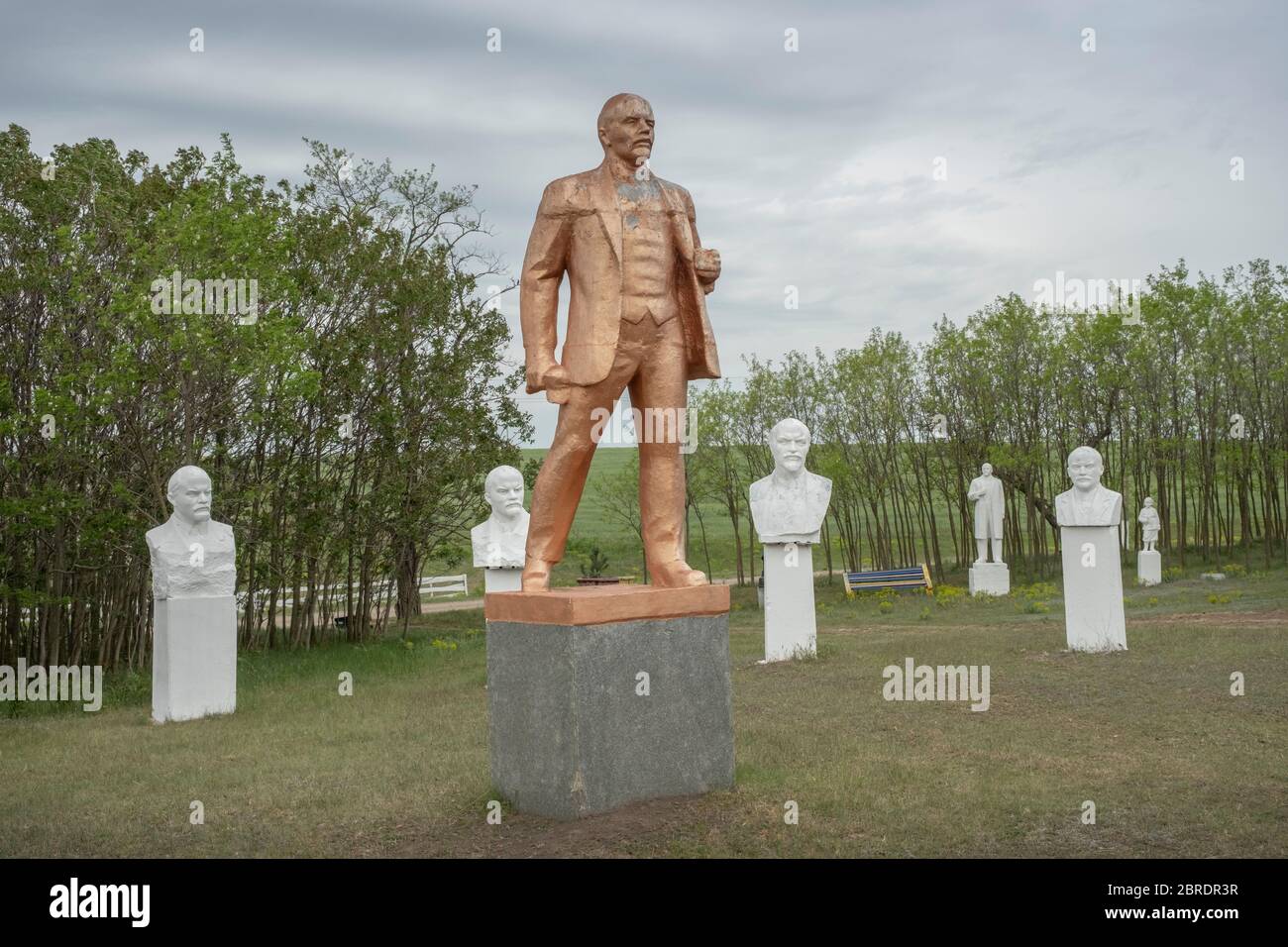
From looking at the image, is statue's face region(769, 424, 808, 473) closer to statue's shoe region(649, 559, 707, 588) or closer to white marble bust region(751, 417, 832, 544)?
white marble bust region(751, 417, 832, 544)

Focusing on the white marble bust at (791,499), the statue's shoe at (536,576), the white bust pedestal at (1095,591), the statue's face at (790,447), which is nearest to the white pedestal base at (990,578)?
the statue's face at (790,447)

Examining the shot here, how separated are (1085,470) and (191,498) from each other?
7.85m

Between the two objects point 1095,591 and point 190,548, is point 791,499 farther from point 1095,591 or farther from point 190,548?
point 190,548

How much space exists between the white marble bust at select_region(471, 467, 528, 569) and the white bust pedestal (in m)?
5.05

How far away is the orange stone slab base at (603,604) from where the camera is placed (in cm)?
520

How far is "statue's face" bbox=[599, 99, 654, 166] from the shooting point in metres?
5.58

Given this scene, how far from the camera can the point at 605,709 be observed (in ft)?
17.2

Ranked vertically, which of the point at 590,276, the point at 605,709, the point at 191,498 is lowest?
the point at 605,709

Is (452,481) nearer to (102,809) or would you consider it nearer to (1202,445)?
(102,809)

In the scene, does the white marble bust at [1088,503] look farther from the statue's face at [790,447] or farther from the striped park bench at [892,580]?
the striped park bench at [892,580]

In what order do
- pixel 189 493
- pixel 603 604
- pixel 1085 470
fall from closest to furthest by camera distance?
pixel 603 604 → pixel 189 493 → pixel 1085 470

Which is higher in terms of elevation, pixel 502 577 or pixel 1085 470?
pixel 1085 470

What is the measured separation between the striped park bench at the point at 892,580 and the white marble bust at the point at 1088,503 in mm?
10623

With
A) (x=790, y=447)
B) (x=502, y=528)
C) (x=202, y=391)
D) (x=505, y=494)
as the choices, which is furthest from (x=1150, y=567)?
(x=202, y=391)
